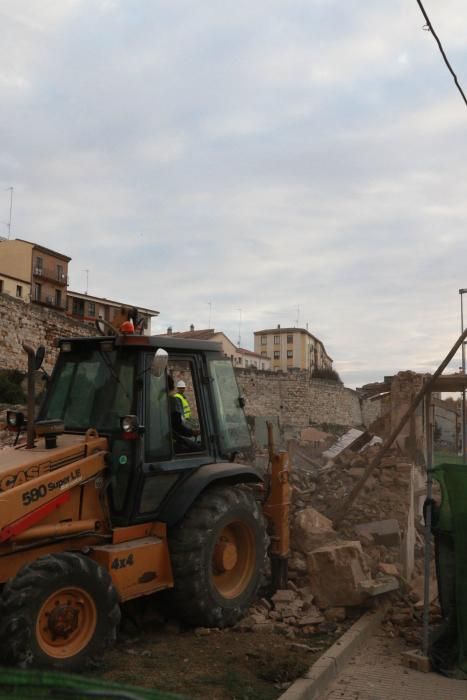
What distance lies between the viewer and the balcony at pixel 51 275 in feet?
188

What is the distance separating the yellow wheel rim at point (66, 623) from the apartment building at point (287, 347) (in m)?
98.6

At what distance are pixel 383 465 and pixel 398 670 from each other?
4.78m

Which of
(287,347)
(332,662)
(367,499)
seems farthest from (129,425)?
(287,347)

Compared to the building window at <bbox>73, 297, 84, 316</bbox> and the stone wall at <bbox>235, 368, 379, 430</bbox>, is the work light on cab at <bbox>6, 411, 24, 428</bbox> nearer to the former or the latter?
the stone wall at <bbox>235, 368, 379, 430</bbox>

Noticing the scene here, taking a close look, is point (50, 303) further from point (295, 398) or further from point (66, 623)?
point (66, 623)

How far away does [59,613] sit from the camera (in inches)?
163

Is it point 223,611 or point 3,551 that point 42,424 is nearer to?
point 3,551

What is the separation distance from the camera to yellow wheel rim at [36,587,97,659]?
409 cm

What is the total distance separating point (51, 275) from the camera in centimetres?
5912

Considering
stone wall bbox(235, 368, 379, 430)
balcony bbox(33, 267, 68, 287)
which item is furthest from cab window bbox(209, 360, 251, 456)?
balcony bbox(33, 267, 68, 287)

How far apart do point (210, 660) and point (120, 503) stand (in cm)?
127

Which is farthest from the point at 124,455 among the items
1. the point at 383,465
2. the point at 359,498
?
the point at 383,465

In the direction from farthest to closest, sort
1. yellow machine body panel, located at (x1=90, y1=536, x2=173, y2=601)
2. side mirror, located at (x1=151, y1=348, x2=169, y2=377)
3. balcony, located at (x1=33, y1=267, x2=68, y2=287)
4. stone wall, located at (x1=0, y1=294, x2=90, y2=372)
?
balcony, located at (x1=33, y1=267, x2=68, y2=287) < stone wall, located at (x1=0, y1=294, x2=90, y2=372) < side mirror, located at (x1=151, y1=348, x2=169, y2=377) < yellow machine body panel, located at (x1=90, y1=536, x2=173, y2=601)

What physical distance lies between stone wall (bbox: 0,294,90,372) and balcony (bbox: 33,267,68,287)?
32.6m
